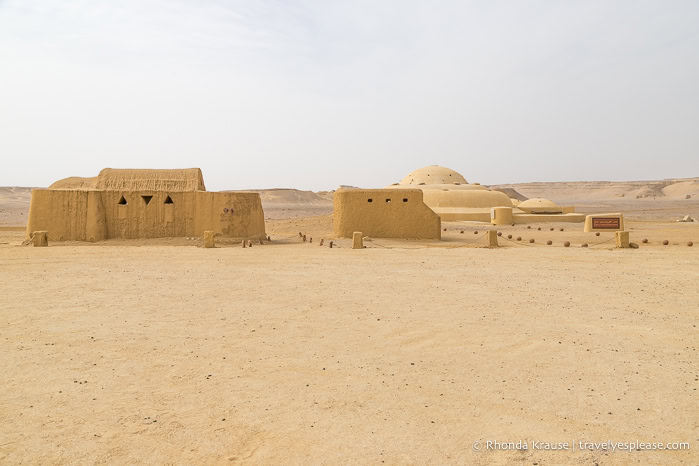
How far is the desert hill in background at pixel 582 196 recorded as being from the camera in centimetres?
5332

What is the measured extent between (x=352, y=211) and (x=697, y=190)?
83.2 m

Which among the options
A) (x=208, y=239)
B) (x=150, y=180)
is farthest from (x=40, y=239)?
(x=208, y=239)

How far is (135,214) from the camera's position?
13602mm

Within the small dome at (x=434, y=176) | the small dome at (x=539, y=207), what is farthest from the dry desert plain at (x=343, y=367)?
the small dome at (x=434, y=176)

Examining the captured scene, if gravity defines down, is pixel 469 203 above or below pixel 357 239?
above

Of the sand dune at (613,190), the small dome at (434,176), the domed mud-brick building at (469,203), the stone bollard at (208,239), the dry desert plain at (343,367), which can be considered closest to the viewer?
the dry desert plain at (343,367)

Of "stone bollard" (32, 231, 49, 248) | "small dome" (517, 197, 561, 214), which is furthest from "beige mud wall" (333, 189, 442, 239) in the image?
"small dome" (517, 197, 561, 214)

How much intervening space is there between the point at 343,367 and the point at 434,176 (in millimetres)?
29189

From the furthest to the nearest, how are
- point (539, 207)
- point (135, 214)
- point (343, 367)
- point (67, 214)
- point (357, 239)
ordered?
point (539, 207) < point (135, 214) < point (67, 214) < point (357, 239) < point (343, 367)

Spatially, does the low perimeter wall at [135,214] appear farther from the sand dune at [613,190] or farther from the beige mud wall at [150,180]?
the sand dune at [613,190]

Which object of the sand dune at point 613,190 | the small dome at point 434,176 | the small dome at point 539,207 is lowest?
the small dome at point 539,207

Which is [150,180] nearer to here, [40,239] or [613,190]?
[40,239]

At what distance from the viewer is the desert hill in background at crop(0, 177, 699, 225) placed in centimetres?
5332

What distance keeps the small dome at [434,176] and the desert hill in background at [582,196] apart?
48.5ft
